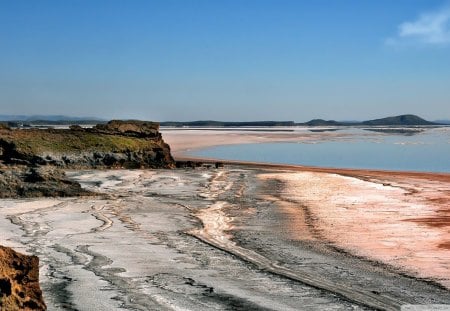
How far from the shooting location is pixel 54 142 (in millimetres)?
34562

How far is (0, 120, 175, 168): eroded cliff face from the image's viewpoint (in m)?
31.9

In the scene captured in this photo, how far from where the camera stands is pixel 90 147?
35.4 metres

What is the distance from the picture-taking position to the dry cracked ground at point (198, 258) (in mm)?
9008

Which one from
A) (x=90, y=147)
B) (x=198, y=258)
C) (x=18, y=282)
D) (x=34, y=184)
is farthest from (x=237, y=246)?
(x=90, y=147)

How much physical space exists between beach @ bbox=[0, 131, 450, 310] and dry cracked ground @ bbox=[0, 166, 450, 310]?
0.08 feet

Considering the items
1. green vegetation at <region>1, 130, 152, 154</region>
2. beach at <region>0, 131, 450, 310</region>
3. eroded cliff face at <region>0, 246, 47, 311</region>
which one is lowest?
beach at <region>0, 131, 450, 310</region>

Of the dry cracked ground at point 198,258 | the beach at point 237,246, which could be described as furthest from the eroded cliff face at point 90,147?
the dry cracked ground at point 198,258

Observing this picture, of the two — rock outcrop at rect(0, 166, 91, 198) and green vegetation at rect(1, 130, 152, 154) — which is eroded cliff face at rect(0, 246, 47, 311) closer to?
rock outcrop at rect(0, 166, 91, 198)

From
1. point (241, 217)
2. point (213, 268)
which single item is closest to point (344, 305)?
point (213, 268)

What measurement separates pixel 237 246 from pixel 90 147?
2332 centimetres

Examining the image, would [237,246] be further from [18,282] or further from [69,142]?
[69,142]

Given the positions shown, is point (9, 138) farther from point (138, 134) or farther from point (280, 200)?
point (280, 200)

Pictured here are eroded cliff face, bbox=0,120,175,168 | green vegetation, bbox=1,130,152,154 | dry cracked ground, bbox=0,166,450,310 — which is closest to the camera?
dry cracked ground, bbox=0,166,450,310

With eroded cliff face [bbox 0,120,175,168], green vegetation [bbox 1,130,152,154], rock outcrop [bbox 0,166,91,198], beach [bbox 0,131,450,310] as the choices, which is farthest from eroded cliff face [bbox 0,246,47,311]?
green vegetation [bbox 1,130,152,154]
